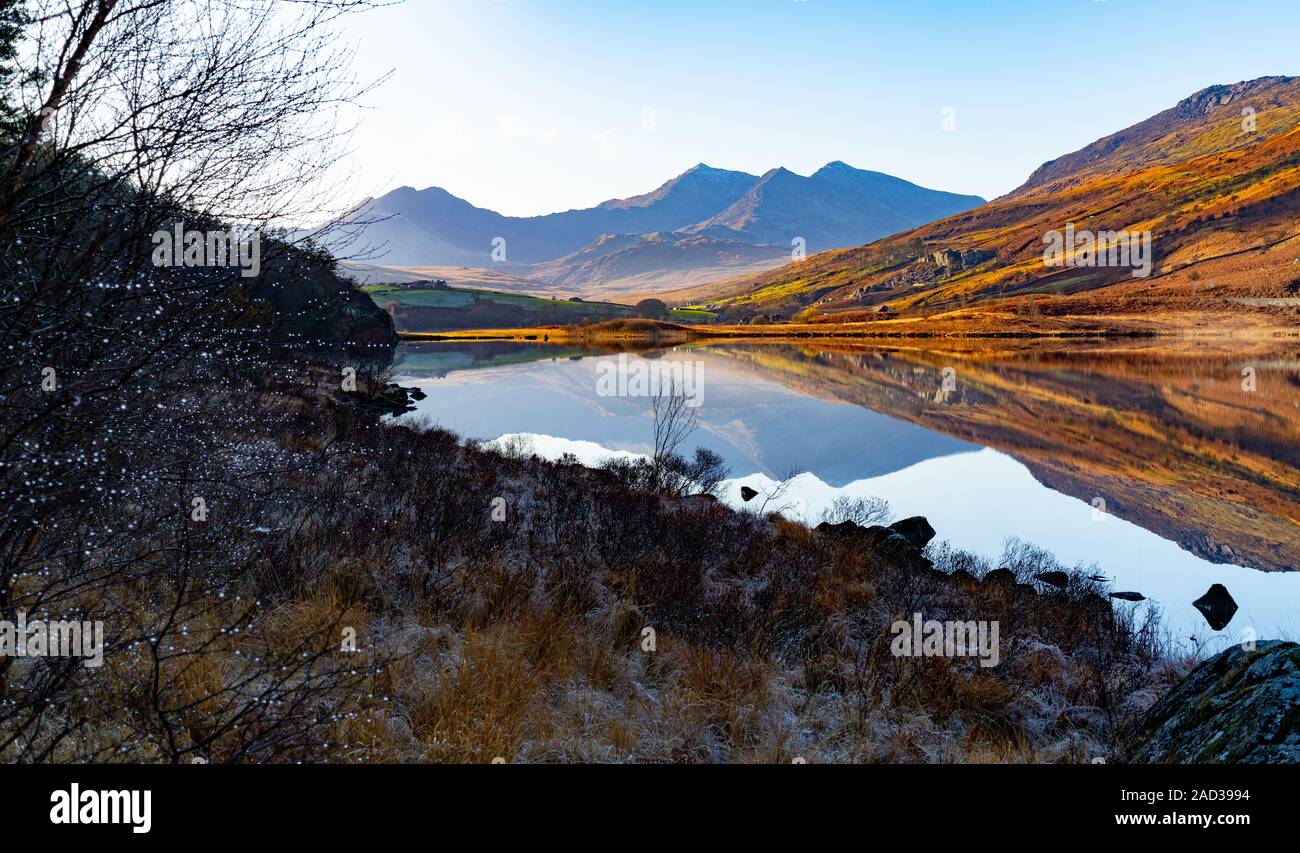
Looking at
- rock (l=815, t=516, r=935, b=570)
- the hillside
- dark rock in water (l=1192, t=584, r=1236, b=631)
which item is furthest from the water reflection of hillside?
the hillside

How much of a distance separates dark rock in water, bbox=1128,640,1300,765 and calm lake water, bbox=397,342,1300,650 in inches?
235

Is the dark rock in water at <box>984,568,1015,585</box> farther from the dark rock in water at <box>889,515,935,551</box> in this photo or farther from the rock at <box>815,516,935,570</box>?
the dark rock in water at <box>889,515,935,551</box>

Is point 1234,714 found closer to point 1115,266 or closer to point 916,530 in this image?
point 916,530

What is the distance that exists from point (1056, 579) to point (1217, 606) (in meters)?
1.99

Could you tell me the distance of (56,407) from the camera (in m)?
2.94

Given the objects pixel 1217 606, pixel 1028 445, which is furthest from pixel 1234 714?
pixel 1028 445

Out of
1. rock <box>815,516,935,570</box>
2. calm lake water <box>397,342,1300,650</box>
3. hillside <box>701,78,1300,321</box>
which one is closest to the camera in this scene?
rock <box>815,516,935,570</box>

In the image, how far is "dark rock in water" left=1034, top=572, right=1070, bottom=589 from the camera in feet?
33.7

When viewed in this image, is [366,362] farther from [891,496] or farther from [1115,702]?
[1115,702]

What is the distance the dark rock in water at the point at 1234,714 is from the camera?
2926 mm

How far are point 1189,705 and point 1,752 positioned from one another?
6388 mm

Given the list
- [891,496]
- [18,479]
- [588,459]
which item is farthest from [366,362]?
[18,479]

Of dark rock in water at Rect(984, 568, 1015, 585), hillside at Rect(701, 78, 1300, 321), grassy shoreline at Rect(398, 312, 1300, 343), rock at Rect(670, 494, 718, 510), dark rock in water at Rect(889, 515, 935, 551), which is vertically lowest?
dark rock in water at Rect(984, 568, 1015, 585)

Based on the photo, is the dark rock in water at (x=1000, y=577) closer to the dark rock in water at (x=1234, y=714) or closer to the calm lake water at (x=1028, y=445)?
the calm lake water at (x=1028, y=445)
